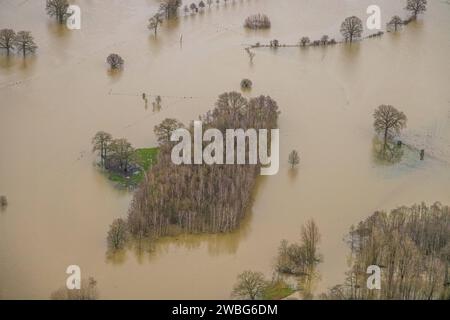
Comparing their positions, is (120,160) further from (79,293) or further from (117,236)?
(79,293)

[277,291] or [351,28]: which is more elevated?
[351,28]

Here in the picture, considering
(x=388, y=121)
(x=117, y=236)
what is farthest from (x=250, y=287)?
(x=388, y=121)

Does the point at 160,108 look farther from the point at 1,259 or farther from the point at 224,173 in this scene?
the point at 1,259

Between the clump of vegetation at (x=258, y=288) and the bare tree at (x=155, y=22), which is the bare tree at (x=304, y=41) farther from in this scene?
the clump of vegetation at (x=258, y=288)

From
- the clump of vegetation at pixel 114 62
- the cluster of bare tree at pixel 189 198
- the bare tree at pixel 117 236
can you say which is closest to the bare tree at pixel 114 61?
the clump of vegetation at pixel 114 62

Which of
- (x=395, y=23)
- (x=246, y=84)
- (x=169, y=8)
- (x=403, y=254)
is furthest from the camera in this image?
(x=169, y=8)

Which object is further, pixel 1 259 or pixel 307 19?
pixel 307 19

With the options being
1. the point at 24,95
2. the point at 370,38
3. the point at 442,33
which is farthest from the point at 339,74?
the point at 24,95
